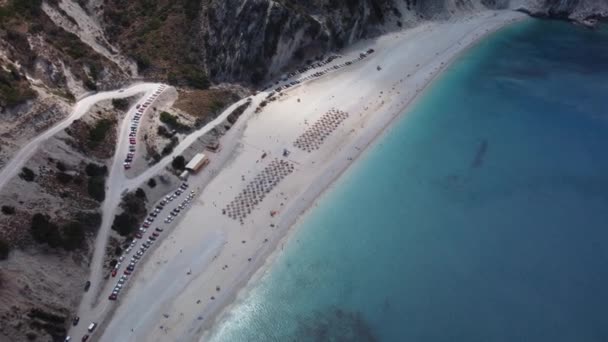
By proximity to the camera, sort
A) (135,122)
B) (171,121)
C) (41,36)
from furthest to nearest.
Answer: (171,121)
(41,36)
(135,122)

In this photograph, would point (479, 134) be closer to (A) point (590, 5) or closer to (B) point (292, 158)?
(B) point (292, 158)

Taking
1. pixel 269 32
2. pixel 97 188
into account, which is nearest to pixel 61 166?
pixel 97 188

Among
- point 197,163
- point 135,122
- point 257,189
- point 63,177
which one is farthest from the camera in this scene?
point 135,122

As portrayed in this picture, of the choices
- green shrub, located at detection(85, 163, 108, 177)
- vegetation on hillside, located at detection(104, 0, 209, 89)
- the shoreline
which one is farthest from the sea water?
vegetation on hillside, located at detection(104, 0, 209, 89)

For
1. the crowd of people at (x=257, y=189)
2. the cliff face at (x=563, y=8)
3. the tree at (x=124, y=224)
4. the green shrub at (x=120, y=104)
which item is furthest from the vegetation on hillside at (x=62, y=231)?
the cliff face at (x=563, y=8)

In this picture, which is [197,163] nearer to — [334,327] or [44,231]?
[44,231]

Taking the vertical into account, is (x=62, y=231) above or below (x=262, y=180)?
above
